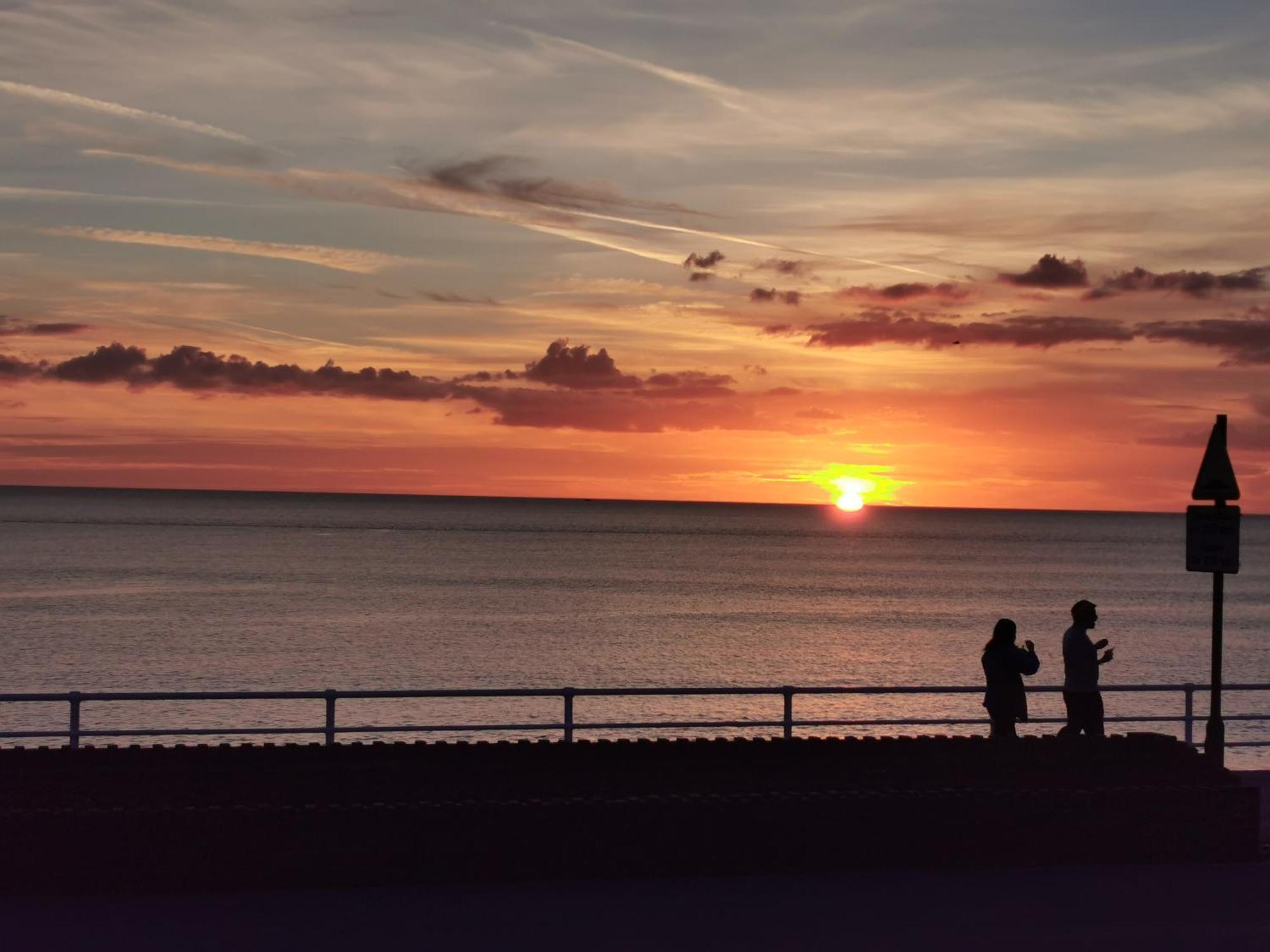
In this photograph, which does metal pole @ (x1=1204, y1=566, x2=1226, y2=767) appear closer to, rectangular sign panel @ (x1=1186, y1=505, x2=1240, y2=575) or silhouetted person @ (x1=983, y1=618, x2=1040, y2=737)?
rectangular sign panel @ (x1=1186, y1=505, x2=1240, y2=575)

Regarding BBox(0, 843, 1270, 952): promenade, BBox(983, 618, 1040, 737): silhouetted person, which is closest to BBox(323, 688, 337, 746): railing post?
BBox(0, 843, 1270, 952): promenade

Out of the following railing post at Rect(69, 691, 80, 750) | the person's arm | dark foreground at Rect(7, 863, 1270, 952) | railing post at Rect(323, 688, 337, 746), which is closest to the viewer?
dark foreground at Rect(7, 863, 1270, 952)

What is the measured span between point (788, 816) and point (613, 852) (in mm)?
1338

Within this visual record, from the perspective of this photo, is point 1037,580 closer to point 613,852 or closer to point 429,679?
point 429,679

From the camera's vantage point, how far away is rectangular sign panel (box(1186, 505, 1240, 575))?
1409cm

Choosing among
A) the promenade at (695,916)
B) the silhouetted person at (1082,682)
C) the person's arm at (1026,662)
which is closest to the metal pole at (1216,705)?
the silhouetted person at (1082,682)

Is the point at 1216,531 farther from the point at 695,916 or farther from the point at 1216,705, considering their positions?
the point at 695,916

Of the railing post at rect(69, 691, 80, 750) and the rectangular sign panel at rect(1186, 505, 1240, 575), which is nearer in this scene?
the railing post at rect(69, 691, 80, 750)

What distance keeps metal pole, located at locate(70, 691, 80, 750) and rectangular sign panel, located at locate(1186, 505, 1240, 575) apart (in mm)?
10174

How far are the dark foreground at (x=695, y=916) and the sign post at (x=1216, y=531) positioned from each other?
317cm

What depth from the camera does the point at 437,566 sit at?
482 feet

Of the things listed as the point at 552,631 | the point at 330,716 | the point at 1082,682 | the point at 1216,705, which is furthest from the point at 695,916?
the point at 552,631

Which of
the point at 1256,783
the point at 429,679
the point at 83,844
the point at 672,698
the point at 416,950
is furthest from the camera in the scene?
the point at 429,679

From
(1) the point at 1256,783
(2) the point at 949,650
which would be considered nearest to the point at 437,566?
(2) the point at 949,650
